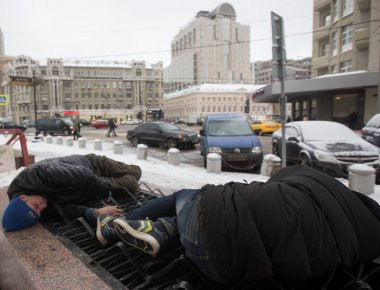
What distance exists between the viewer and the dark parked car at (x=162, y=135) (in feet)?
50.5

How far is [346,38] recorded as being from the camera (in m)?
28.8

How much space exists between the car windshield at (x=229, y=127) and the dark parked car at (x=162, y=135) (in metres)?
4.45

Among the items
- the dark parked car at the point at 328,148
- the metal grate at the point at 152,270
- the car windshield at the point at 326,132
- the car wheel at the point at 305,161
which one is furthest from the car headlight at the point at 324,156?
the metal grate at the point at 152,270

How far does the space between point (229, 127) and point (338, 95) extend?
836 inches

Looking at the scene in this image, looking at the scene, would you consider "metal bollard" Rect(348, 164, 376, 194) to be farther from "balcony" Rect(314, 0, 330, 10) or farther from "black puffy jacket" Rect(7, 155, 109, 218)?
"balcony" Rect(314, 0, 330, 10)

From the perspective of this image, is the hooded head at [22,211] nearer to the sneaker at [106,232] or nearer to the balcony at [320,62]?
the sneaker at [106,232]

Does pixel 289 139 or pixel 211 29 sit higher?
pixel 211 29

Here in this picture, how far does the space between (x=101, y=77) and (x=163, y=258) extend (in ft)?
321

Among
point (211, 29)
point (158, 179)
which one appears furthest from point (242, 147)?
point (211, 29)

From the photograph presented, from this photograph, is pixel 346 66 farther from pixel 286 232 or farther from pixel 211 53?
pixel 211 53

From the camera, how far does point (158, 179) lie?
768 cm

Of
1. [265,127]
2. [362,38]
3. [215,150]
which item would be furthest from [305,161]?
[362,38]

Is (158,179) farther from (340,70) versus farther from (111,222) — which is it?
(340,70)

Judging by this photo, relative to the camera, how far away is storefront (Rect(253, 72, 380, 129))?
22.7 meters
